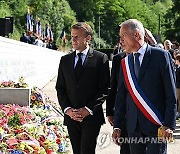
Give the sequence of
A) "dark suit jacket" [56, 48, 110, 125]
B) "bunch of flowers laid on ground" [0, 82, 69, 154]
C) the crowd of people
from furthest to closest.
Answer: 1. the crowd of people
2. "bunch of flowers laid on ground" [0, 82, 69, 154]
3. "dark suit jacket" [56, 48, 110, 125]

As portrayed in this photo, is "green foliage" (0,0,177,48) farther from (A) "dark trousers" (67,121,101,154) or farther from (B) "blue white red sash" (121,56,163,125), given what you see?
(B) "blue white red sash" (121,56,163,125)

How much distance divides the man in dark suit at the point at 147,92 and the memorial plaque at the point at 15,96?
14.2 feet

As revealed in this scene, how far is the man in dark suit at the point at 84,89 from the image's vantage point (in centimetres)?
499

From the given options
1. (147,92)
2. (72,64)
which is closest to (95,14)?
(72,64)

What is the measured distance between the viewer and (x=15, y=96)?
8.33 meters

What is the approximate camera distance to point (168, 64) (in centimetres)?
416

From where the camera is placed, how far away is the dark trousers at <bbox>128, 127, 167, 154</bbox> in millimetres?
4137

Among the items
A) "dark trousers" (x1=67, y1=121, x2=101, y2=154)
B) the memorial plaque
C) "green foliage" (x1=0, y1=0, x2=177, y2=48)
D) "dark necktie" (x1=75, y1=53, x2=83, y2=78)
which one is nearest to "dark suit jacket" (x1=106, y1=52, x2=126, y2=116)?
"dark trousers" (x1=67, y1=121, x2=101, y2=154)

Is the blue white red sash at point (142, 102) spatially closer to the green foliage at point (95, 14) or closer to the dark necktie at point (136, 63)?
the dark necktie at point (136, 63)

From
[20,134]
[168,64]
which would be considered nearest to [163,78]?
[168,64]

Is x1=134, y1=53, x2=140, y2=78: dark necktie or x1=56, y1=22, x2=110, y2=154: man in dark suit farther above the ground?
x1=134, y1=53, x2=140, y2=78: dark necktie

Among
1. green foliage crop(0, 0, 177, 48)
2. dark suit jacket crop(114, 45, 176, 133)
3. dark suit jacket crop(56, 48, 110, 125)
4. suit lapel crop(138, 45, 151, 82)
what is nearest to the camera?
dark suit jacket crop(114, 45, 176, 133)

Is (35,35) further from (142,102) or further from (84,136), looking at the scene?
(142,102)

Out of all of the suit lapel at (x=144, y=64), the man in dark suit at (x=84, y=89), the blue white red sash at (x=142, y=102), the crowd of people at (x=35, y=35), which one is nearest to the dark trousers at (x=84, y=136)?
the man in dark suit at (x=84, y=89)
